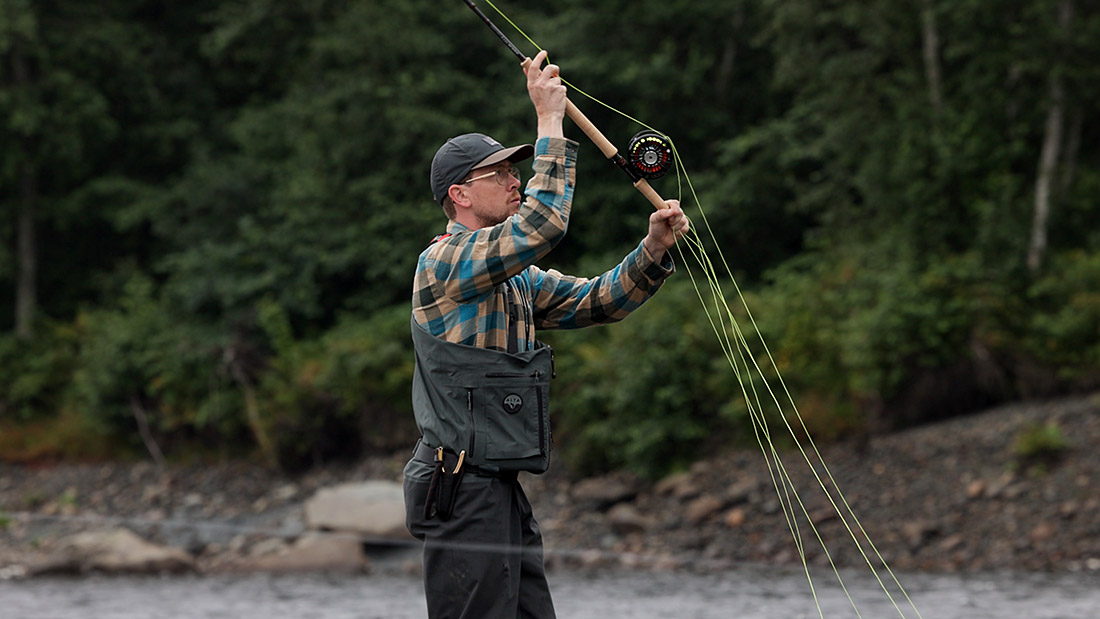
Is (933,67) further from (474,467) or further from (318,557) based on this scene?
(474,467)

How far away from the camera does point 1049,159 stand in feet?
47.4

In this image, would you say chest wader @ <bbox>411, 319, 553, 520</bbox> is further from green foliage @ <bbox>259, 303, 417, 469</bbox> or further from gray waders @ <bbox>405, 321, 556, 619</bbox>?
green foliage @ <bbox>259, 303, 417, 469</bbox>

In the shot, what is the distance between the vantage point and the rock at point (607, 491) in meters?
14.1

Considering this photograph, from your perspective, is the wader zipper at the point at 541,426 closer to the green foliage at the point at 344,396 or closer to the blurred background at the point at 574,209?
the blurred background at the point at 574,209

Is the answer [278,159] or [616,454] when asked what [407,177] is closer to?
[278,159]

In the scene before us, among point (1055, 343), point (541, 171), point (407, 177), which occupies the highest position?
point (407, 177)

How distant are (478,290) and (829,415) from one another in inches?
420

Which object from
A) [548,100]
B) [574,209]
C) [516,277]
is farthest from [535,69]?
[574,209]

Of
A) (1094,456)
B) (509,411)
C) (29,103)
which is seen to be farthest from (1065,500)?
(29,103)

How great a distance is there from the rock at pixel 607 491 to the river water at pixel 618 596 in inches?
93.4

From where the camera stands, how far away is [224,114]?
82.3 ft

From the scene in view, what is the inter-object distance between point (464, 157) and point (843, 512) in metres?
9.15

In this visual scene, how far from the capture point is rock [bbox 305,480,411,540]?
45.0ft

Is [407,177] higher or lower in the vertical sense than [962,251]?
higher
